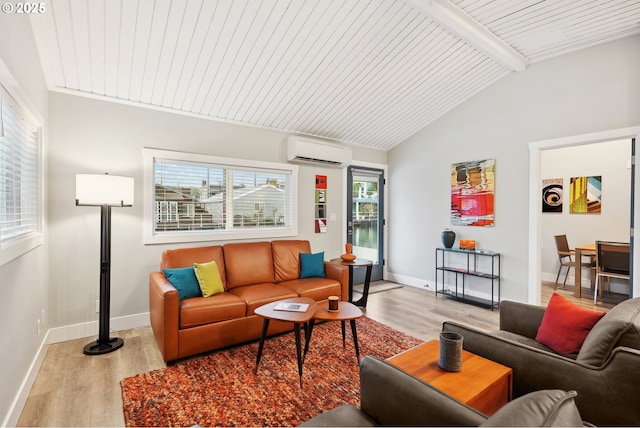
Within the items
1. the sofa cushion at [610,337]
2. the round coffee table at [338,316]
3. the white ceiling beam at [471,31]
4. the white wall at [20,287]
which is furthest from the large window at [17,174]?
the white ceiling beam at [471,31]

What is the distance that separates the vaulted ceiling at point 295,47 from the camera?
260cm

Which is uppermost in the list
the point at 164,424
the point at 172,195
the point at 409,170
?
the point at 409,170

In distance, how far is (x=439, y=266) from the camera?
16.7 feet

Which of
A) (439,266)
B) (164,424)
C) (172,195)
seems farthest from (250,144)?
(439,266)

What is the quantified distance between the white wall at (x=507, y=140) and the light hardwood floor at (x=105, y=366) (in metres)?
1.06

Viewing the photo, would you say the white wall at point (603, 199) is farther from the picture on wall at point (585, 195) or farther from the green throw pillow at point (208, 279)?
the green throw pillow at point (208, 279)

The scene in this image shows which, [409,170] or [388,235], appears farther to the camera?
[388,235]

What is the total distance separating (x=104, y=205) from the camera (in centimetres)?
283

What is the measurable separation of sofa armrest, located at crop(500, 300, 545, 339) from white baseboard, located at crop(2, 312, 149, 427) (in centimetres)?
333

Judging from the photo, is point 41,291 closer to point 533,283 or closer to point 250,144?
point 250,144

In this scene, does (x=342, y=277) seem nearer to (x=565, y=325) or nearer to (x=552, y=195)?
(x=565, y=325)

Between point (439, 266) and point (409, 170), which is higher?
A: point (409, 170)

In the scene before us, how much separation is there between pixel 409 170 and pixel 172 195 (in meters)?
3.88

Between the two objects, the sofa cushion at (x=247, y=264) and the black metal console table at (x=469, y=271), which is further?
the black metal console table at (x=469, y=271)
